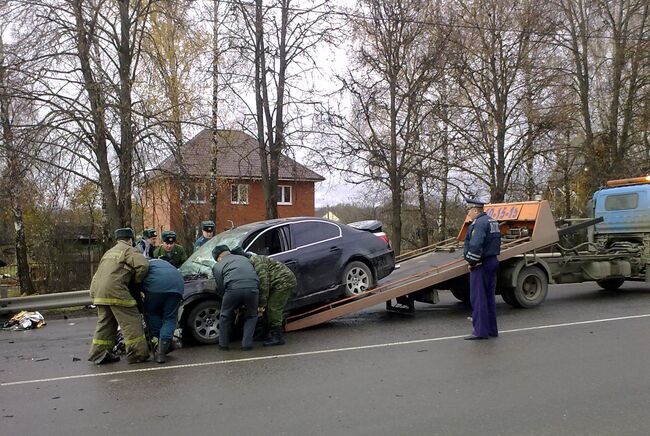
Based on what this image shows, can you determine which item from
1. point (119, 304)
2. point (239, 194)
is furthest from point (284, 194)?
point (119, 304)

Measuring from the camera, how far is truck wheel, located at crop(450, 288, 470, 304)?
10680 millimetres

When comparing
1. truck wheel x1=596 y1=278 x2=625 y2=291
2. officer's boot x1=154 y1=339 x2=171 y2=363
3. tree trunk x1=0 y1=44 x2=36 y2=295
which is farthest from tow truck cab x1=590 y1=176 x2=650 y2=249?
tree trunk x1=0 y1=44 x2=36 y2=295

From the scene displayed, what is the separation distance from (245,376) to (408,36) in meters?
16.1

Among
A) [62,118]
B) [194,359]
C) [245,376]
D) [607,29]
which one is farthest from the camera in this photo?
[607,29]

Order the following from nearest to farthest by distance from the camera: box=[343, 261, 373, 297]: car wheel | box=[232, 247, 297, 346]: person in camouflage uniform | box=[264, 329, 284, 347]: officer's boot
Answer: box=[232, 247, 297, 346]: person in camouflage uniform < box=[264, 329, 284, 347]: officer's boot < box=[343, 261, 373, 297]: car wheel

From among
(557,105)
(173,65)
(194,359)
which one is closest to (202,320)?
(194,359)

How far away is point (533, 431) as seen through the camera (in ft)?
14.6

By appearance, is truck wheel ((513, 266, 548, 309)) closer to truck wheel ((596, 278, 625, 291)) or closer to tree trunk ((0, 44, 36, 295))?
truck wheel ((596, 278, 625, 291))

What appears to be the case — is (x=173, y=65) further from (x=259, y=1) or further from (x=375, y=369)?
(x=375, y=369)

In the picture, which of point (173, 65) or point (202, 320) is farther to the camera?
point (173, 65)

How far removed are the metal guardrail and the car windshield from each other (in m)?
3.99

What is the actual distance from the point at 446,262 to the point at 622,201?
5.21 m

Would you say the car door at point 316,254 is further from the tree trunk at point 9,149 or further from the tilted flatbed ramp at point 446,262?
the tree trunk at point 9,149

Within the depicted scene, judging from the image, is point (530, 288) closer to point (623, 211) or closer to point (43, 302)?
point (623, 211)
